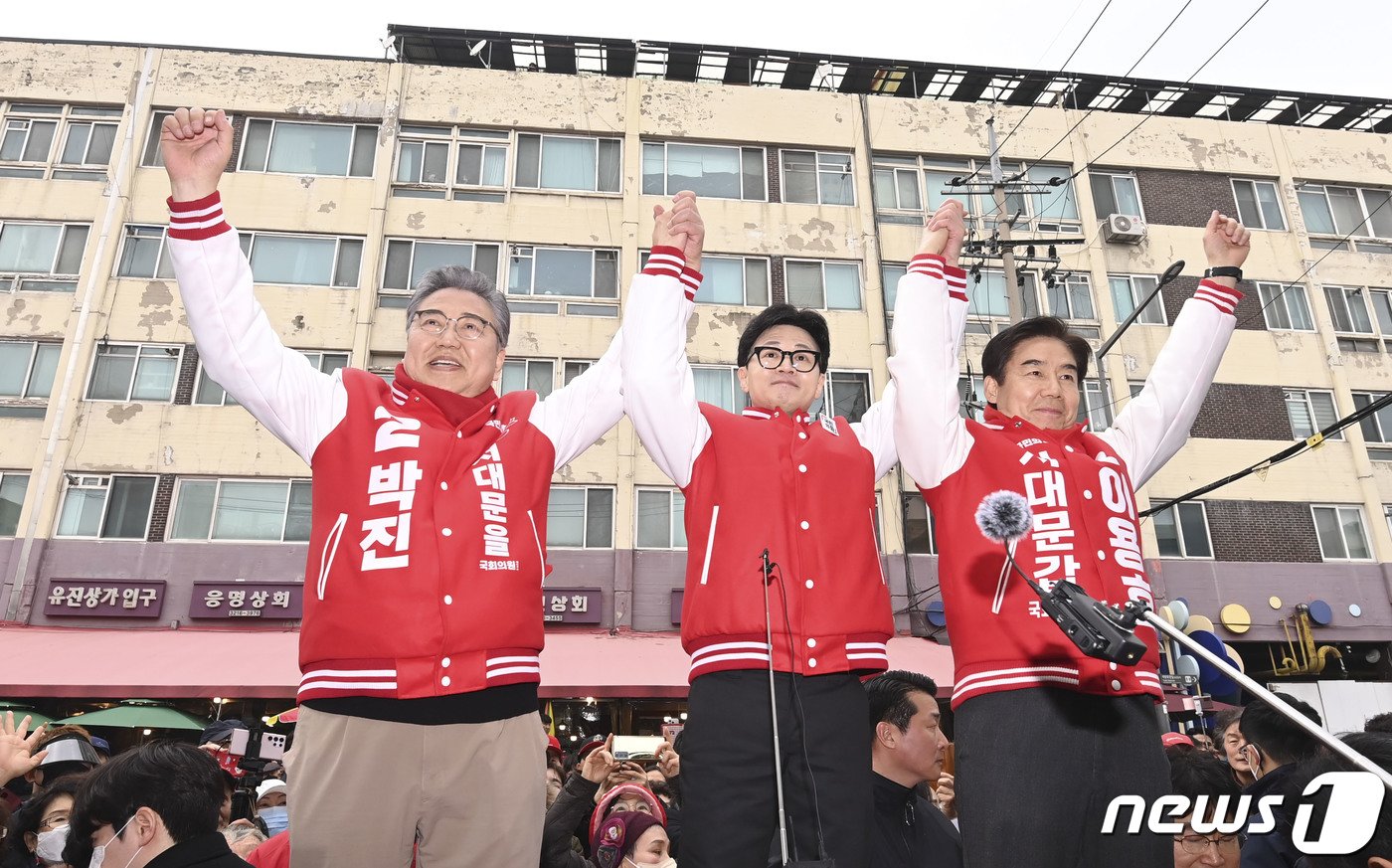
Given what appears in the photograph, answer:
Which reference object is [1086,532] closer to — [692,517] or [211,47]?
[692,517]

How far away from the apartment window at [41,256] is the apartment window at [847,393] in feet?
50.9

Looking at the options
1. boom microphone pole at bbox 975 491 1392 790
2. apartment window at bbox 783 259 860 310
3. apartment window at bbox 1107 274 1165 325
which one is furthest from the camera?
apartment window at bbox 1107 274 1165 325

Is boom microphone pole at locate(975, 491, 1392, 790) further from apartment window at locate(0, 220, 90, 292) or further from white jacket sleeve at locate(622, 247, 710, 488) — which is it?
apartment window at locate(0, 220, 90, 292)

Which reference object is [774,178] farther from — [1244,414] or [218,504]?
[218,504]

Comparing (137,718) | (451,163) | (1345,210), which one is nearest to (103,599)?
(137,718)

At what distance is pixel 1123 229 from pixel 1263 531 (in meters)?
7.37

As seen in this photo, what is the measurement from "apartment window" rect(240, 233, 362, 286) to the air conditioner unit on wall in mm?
16845

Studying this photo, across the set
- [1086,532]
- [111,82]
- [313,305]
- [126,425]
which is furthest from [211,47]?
[1086,532]

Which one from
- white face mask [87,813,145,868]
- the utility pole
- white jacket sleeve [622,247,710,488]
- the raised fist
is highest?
the utility pole

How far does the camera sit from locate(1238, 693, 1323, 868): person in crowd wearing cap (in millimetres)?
3408

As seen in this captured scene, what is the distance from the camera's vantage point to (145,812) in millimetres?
3514

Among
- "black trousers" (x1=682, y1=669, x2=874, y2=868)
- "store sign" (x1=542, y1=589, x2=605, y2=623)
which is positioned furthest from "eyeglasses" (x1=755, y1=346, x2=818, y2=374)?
"store sign" (x1=542, y1=589, x2=605, y2=623)

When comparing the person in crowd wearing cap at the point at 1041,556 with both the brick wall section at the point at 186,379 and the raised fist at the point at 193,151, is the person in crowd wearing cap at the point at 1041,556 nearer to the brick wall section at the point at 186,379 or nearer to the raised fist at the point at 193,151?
the raised fist at the point at 193,151

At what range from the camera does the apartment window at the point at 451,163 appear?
824 inches
